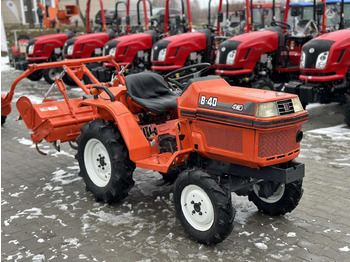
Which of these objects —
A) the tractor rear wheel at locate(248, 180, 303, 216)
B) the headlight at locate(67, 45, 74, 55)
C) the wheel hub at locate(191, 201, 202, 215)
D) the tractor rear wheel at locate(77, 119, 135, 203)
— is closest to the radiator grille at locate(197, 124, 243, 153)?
the wheel hub at locate(191, 201, 202, 215)

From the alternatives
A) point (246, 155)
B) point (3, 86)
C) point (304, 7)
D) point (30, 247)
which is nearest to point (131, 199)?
point (30, 247)

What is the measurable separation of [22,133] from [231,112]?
16.7 ft

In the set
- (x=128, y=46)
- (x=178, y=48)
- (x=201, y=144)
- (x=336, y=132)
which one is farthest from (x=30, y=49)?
(x=201, y=144)

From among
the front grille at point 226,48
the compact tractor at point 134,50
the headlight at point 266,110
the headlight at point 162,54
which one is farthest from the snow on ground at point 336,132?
the compact tractor at point 134,50

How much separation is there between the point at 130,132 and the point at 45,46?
9875mm

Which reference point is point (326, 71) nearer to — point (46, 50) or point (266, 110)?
point (266, 110)

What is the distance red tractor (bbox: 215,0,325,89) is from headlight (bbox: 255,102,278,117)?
526 centimetres

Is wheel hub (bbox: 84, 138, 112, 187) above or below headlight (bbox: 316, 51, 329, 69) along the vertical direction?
below

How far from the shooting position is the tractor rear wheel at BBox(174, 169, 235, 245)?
341 centimetres

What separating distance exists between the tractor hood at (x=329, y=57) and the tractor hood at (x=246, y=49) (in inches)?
57.0

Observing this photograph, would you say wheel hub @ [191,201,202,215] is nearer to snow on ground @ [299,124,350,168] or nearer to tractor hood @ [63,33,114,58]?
snow on ground @ [299,124,350,168]

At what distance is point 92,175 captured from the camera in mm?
4699

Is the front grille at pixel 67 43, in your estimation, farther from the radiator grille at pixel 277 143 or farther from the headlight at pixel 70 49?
the radiator grille at pixel 277 143

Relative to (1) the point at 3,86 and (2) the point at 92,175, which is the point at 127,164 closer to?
(2) the point at 92,175
